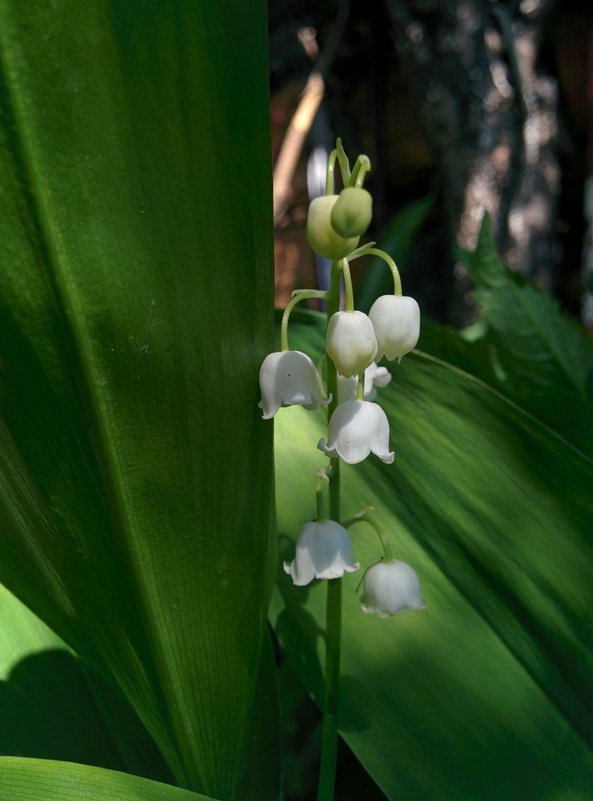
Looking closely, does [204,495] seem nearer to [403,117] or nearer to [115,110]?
[115,110]

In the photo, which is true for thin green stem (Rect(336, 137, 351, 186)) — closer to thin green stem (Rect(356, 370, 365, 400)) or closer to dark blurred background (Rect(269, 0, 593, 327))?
thin green stem (Rect(356, 370, 365, 400))

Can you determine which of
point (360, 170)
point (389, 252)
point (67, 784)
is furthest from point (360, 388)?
point (389, 252)

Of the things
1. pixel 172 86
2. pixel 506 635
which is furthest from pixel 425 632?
pixel 172 86

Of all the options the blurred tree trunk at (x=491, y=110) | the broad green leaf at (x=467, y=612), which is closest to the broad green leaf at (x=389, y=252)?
the blurred tree trunk at (x=491, y=110)

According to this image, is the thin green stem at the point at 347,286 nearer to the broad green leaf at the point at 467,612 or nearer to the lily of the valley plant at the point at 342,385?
the lily of the valley plant at the point at 342,385

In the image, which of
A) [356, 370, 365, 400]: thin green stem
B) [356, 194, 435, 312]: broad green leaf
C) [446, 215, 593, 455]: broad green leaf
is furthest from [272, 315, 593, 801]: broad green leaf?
[356, 194, 435, 312]: broad green leaf
